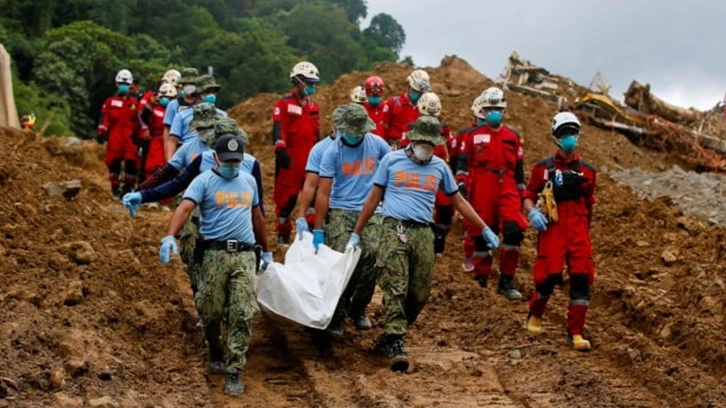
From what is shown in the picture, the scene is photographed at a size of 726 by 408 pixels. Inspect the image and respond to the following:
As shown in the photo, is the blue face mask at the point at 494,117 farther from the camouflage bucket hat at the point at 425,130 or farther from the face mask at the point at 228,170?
the face mask at the point at 228,170

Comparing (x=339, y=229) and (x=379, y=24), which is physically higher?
(x=379, y=24)

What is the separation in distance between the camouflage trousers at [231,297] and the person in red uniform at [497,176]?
12.0ft

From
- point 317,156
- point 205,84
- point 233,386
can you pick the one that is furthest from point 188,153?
point 233,386

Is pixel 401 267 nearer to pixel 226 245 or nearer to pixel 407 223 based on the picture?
pixel 407 223

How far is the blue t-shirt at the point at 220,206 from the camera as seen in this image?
8.33 metres

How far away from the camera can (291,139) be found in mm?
12789

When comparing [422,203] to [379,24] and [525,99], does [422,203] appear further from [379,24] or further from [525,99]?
[379,24]

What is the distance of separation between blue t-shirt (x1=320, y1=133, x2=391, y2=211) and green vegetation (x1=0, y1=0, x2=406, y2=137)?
12.9 m

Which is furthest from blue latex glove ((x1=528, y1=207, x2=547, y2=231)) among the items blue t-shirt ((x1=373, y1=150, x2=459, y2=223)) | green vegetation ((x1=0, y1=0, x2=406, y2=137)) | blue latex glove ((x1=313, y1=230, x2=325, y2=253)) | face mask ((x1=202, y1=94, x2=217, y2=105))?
green vegetation ((x1=0, y1=0, x2=406, y2=137))

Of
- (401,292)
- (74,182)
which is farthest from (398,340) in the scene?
(74,182)

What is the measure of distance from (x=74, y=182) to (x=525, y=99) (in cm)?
1286

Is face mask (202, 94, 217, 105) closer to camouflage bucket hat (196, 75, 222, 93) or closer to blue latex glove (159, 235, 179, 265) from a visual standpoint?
camouflage bucket hat (196, 75, 222, 93)

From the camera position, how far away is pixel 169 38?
6344 centimetres

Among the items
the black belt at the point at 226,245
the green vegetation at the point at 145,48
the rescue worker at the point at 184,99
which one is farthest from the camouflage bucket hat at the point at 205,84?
the green vegetation at the point at 145,48
